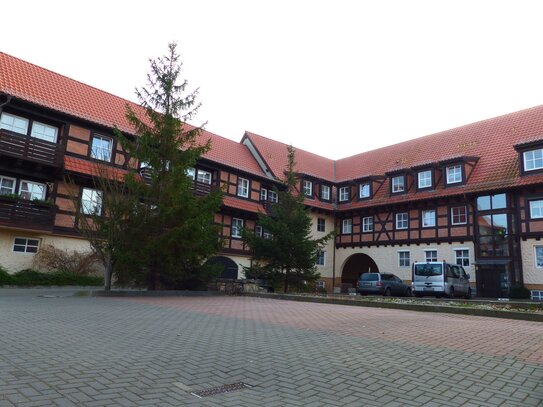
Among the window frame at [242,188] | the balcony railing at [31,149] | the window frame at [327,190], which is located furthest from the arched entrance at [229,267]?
the balcony railing at [31,149]

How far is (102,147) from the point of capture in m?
25.6

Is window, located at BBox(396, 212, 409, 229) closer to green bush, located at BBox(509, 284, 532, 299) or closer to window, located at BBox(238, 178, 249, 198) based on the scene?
green bush, located at BBox(509, 284, 532, 299)

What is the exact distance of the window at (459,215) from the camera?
29.7m

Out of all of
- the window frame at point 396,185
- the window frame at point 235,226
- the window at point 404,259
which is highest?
the window frame at point 396,185

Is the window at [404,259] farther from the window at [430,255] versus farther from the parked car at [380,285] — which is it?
the parked car at [380,285]

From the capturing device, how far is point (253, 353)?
6254 mm

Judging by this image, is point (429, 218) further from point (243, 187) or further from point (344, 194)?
point (243, 187)

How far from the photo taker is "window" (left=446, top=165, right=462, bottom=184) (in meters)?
30.6

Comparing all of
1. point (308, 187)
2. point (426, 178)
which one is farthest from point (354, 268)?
point (426, 178)

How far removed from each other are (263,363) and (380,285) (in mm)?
23050

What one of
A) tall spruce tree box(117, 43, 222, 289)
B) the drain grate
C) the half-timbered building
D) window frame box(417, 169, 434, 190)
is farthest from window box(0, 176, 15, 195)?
window frame box(417, 169, 434, 190)

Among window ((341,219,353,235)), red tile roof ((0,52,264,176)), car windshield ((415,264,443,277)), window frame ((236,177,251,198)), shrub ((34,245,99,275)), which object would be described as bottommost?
shrub ((34,245,99,275))

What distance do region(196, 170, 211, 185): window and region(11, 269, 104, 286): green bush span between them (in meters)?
10.5

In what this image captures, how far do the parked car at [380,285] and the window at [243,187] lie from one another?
10.6 m
